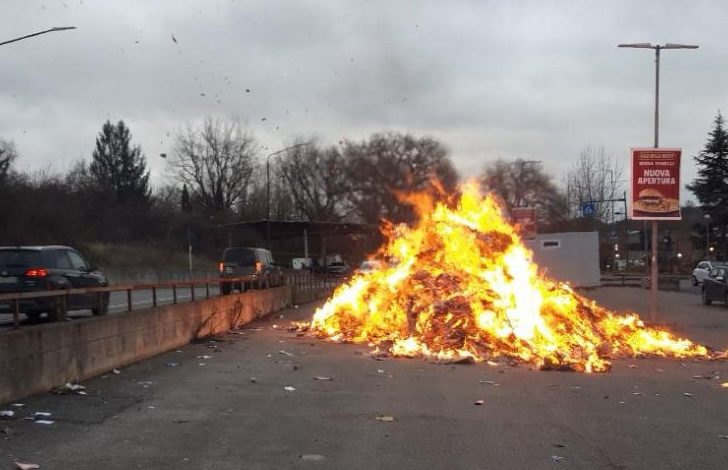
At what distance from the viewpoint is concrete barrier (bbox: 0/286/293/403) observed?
8.22 metres

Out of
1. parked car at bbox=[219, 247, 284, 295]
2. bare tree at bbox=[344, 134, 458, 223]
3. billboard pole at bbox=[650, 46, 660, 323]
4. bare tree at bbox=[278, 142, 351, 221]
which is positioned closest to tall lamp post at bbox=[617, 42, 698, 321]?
billboard pole at bbox=[650, 46, 660, 323]

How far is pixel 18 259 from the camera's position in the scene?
1384cm

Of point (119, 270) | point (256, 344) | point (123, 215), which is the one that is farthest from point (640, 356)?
point (123, 215)

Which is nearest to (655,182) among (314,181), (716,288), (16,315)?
(716,288)

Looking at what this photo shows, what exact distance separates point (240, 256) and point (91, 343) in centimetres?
1895

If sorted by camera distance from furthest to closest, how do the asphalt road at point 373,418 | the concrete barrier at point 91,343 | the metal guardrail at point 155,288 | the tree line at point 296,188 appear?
the tree line at point 296,188, the metal guardrail at point 155,288, the concrete barrier at point 91,343, the asphalt road at point 373,418

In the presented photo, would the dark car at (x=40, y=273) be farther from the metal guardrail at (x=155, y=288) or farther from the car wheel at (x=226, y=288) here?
the car wheel at (x=226, y=288)

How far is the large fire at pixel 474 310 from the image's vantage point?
14094 millimetres

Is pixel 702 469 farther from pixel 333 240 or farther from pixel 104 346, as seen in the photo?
pixel 333 240

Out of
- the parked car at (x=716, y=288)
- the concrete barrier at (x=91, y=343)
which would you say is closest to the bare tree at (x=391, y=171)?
the parked car at (x=716, y=288)

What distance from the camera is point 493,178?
5422 cm

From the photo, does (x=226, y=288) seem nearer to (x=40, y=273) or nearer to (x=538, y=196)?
(x=40, y=273)

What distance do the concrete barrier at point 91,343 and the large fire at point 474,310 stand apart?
139 inches

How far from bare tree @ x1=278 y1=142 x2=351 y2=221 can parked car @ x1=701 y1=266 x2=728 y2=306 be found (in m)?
56.3
